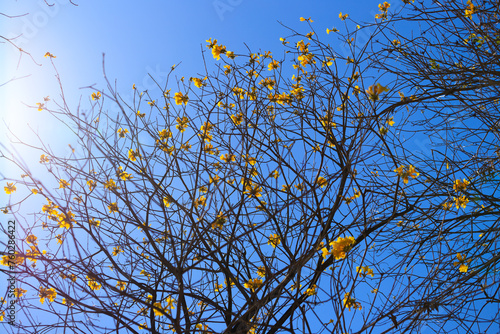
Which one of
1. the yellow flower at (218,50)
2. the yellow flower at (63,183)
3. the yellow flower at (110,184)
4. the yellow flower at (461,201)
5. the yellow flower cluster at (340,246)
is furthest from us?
the yellow flower at (218,50)

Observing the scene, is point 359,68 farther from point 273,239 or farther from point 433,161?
point 273,239

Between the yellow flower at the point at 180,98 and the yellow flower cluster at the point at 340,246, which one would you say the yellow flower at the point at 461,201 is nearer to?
the yellow flower cluster at the point at 340,246

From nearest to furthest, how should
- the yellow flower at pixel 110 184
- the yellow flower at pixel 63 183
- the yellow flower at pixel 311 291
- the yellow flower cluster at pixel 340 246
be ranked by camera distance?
the yellow flower cluster at pixel 340 246 → the yellow flower at pixel 311 291 → the yellow flower at pixel 110 184 → the yellow flower at pixel 63 183

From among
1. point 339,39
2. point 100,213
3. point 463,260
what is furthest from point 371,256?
point 100,213

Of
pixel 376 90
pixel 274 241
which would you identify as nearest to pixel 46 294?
pixel 274 241

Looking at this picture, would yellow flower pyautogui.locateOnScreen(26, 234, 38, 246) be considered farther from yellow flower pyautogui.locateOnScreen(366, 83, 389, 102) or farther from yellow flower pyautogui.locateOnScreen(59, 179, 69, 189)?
yellow flower pyautogui.locateOnScreen(366, 83, 389, 102)

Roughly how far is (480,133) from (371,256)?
1.35 meters

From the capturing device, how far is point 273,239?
249 centimetres

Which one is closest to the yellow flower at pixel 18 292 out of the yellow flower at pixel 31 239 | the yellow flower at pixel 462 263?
the yellow flower at pixel 31 239

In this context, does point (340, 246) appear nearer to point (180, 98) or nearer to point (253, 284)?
point (253, 284)

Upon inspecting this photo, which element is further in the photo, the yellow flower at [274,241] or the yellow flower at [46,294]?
the yellow flower at [274,241]

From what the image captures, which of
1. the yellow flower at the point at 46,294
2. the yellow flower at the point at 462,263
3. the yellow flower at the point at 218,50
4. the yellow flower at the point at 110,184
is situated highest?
the yellow flower at the point at 218,50

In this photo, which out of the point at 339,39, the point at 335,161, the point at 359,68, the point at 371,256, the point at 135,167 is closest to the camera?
the point at 135,167

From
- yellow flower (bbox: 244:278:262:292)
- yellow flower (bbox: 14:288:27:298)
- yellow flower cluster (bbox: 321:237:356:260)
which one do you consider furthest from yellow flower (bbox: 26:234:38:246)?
yellow flower cluster (bbox: 321:237:356:260)
